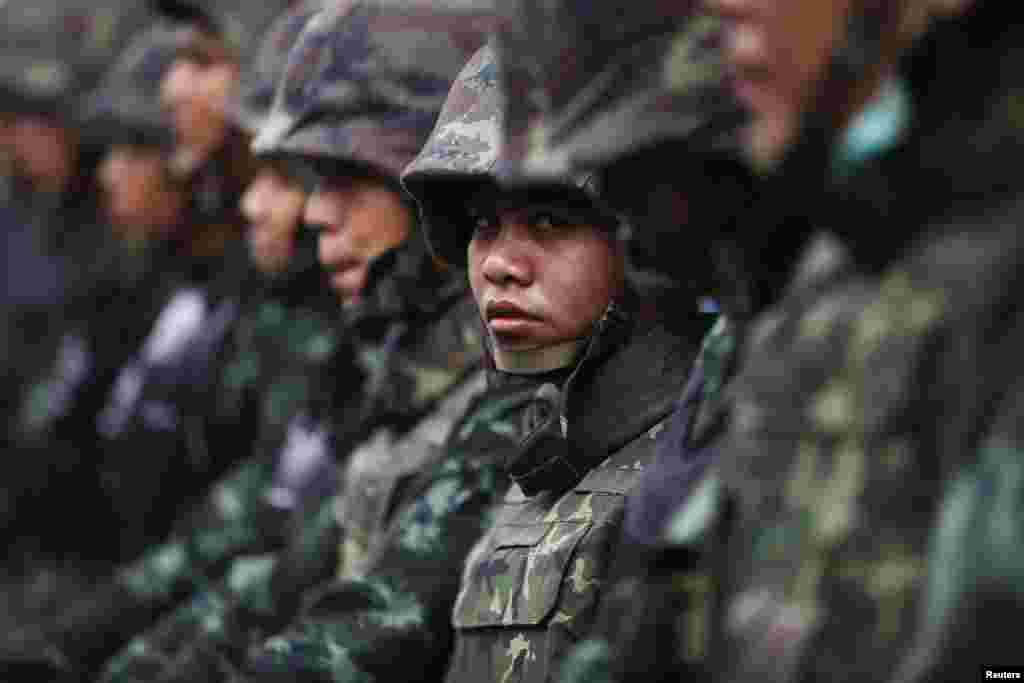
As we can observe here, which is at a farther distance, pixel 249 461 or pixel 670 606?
pixel 249 461

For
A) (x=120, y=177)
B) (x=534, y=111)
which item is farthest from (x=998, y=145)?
(x=120, y=177)

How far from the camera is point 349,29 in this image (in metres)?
7.27

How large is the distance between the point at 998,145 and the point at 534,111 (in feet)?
3.53

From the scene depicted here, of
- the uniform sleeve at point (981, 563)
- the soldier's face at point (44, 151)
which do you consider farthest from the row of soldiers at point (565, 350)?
the soldier's face at point (44, 151)

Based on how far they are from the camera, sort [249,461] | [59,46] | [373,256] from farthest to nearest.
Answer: [59,46] < [249,461] < [373,256]

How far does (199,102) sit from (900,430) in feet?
21.1

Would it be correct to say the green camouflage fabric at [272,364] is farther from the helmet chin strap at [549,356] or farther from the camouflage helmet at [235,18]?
the helmet chin strap at [549,356]

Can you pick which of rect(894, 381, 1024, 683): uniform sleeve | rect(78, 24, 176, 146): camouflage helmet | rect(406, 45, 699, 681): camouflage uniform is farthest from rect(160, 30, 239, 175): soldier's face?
rect(894, 381, 1024, 683): uniform sleeve

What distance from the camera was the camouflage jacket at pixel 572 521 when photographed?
5.16 metres

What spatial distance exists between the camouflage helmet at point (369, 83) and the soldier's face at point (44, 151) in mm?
4579

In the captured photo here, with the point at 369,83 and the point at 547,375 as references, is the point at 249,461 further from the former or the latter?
the point at 547,375

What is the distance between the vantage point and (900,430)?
3.50m

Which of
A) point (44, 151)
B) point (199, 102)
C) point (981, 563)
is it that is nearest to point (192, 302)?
point (199, 102)

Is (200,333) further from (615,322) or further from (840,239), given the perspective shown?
(840,239)
